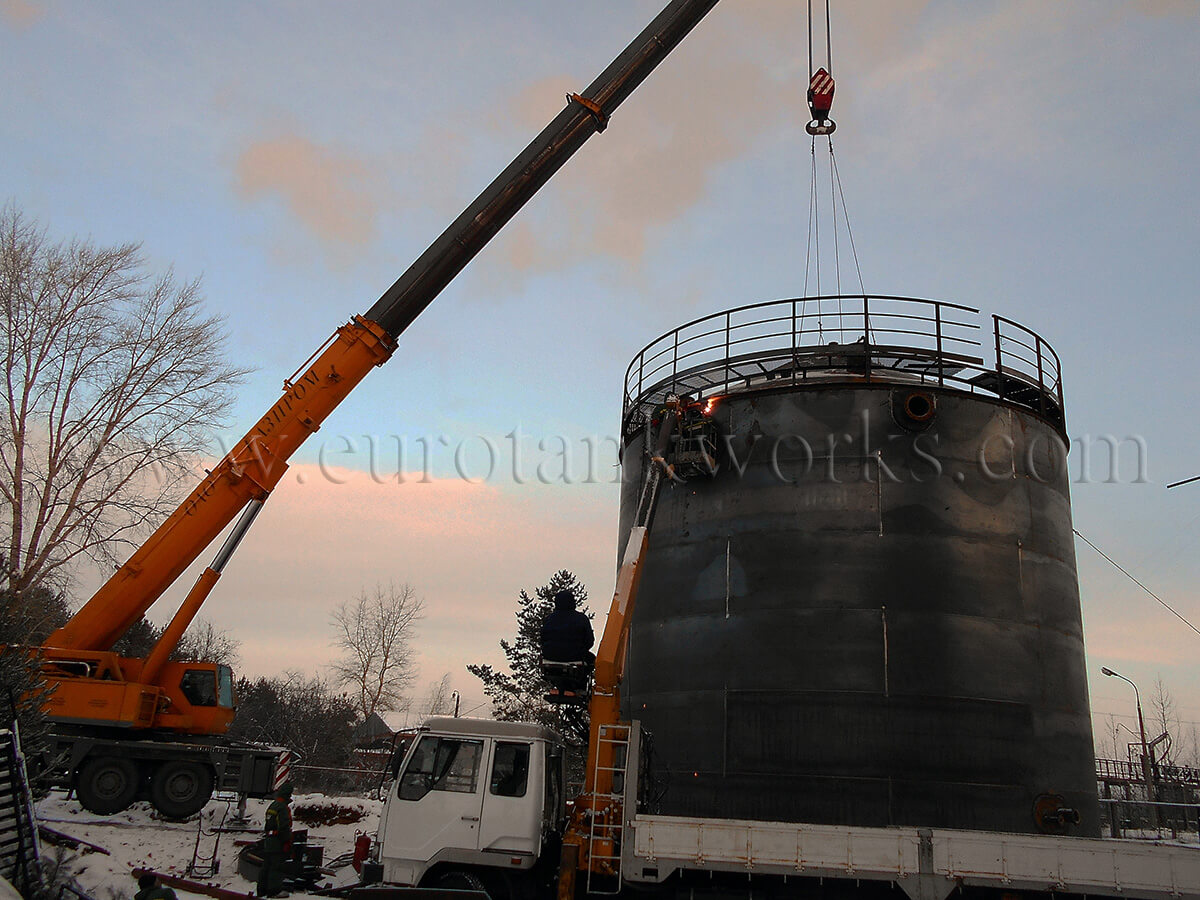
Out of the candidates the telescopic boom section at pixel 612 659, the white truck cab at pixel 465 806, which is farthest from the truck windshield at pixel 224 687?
the telescopic boom section at pixel 612 659

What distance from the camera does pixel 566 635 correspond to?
11.0 metres

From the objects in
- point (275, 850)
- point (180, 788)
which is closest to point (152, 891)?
point (275, 850)

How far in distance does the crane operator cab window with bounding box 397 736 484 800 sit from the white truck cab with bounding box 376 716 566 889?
0.01 m

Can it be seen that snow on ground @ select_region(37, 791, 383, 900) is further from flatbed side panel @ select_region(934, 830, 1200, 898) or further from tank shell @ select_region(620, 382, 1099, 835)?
flatbed side panel @ select_region(934, 830, 1200, 898)

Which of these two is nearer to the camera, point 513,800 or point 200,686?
point 513,800

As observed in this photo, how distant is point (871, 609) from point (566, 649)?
4.41 m

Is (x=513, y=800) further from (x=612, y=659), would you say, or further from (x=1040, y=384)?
(x=1040, y=384)

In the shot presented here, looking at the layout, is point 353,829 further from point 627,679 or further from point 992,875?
point 992,875

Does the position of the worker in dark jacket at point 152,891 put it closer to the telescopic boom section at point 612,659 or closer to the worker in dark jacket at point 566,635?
the telescopic boom section at point 612,659

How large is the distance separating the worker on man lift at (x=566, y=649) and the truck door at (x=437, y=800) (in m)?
1.30

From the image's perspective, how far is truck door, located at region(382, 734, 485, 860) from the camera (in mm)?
9883

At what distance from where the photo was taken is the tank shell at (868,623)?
11.8 metres

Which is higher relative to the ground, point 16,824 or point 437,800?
point 437,800

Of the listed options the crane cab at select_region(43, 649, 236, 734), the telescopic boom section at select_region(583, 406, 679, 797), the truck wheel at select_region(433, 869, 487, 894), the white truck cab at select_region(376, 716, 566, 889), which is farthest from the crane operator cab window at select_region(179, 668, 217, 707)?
the telescopic boom section at select_region(583, 406, 679, 797)
